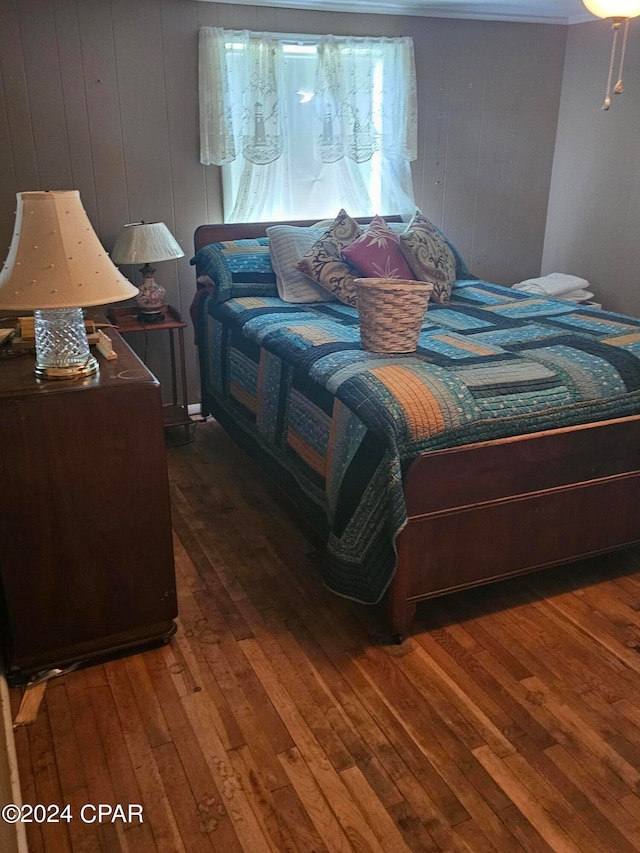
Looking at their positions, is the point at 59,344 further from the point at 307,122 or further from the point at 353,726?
the point at 307,122

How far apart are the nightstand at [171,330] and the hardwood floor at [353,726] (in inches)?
49.0

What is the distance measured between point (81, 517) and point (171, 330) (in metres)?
1.72

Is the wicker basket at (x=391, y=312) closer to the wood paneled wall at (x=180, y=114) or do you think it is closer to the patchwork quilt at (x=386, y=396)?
the patchwork quilt at (x=386, y=396)

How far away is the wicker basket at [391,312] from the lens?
2.35 metres

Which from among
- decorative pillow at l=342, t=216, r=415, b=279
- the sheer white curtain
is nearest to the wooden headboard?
the sheer white curtain

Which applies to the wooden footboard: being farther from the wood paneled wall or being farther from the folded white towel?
the wood paneled wall

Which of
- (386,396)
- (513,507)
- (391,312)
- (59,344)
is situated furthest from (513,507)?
(59,344)

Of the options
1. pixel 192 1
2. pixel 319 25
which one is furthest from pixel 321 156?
pixel 192 1

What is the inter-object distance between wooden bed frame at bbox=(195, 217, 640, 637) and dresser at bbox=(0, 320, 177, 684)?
0.72 metres

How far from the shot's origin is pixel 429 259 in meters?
3.47

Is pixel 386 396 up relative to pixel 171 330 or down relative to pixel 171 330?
up

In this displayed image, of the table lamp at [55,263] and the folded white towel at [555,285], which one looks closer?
the table lamp at [55,263]

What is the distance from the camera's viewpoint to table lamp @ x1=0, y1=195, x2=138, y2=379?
173cm

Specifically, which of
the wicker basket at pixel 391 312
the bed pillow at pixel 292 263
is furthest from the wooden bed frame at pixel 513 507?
the bed pillow at pixel 292 263
